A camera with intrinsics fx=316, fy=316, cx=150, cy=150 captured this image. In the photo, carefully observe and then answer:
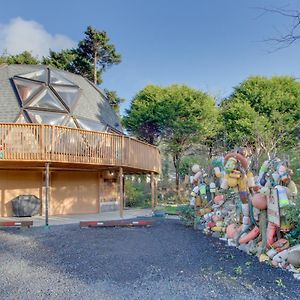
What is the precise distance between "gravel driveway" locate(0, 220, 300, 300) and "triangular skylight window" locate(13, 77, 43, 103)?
7.75 meters

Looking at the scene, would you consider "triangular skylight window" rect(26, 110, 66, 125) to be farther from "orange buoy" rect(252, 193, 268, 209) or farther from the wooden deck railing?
"orange buoy" rect(252, 193, 268, 209)

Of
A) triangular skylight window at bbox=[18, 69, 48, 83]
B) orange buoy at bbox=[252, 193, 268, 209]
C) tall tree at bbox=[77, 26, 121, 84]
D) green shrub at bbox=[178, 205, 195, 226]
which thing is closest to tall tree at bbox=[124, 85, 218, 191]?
tall tree at bbox=[77, 26, 121, 84]

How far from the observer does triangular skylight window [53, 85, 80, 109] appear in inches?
577

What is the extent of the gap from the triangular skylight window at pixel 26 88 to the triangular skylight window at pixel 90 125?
2298 mm

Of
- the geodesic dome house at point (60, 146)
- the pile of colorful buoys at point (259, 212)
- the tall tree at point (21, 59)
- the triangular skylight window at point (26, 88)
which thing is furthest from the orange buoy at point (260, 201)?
the tall tree at point (21, 59)

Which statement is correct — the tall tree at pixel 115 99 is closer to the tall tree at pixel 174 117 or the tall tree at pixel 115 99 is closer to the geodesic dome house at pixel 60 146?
the tall tree at pixel 174 117

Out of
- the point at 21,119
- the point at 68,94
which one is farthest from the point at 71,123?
the point at 21,119

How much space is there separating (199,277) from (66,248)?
3409 mm

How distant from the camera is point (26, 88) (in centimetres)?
1416

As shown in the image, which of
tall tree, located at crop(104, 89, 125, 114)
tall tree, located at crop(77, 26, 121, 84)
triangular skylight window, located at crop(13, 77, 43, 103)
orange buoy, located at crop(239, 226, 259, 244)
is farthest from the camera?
tall tree, located at crop(77, 26, 121, 84)

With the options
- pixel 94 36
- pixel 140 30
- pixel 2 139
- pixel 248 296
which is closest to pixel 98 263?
pixel 248 296

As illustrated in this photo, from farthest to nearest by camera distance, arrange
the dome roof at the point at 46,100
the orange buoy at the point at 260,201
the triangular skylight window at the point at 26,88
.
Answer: the triangular skylight window at the point at 26,88 → the dome roof at the point at 46,100 → the orange buoy at the point at 260,201

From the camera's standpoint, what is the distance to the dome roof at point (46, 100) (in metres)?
13.5

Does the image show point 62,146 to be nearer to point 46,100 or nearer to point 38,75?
point 46,100
